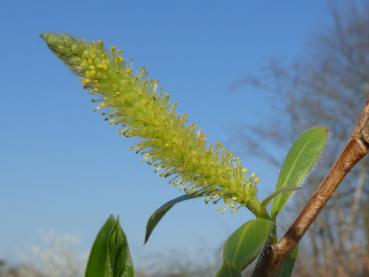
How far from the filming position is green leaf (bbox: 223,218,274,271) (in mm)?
460

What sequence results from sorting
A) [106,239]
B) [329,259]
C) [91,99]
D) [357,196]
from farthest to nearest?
[357,196]
[329,259]
[91,99]
[106,239]

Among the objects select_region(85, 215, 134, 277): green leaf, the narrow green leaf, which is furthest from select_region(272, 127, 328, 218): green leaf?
select_region(85, 215, 134, 277): green leaf

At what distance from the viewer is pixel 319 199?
0.42 m

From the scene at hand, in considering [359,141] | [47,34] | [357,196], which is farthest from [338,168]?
[357,196]

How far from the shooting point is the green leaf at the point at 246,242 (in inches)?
18.1

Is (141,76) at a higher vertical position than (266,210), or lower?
higher

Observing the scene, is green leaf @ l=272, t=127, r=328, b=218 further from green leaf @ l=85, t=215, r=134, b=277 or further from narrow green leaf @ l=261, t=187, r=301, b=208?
green leaf @ l=85, t=215, r=134, b=277

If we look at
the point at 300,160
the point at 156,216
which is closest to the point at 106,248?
the point at 156,216

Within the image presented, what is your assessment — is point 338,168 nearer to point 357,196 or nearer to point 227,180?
point 227,180

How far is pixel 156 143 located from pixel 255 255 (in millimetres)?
135

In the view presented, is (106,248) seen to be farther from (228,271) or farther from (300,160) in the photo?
(300,160)

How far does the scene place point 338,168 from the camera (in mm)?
433

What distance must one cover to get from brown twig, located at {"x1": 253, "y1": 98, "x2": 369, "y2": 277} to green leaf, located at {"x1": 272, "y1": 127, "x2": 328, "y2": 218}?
0.07 m

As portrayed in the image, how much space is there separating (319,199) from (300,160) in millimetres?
111
